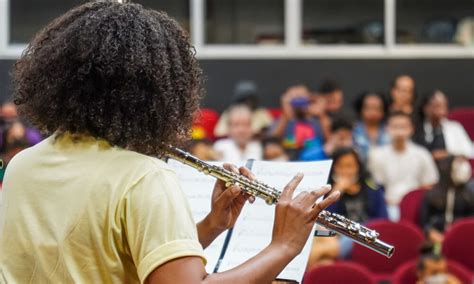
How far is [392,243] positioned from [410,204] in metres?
0.90

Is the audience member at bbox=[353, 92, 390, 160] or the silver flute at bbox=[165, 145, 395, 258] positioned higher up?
the silver flute at bbox=[165, 145, 395, 258]

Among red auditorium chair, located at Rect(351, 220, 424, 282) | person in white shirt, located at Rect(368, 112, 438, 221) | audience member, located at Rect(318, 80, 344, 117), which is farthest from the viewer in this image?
audience member, located at Rect(318, 80, 344, 117)

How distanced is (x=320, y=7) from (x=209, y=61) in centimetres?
118

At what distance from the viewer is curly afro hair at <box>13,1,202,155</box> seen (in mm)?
1945

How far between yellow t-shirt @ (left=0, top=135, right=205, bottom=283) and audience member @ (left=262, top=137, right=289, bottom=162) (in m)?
4.94

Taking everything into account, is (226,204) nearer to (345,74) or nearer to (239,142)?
(239,142)

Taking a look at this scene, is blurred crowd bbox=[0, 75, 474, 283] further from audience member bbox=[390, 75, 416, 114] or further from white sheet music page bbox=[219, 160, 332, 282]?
white sheet music page bbox=[219, 160, 332, 282]

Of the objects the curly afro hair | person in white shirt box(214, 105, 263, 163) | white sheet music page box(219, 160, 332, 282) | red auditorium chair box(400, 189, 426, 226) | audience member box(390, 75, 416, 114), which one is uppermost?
the curly afro hair

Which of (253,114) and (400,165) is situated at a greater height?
(253,114)

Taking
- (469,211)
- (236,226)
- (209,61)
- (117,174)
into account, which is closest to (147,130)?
(117,174)

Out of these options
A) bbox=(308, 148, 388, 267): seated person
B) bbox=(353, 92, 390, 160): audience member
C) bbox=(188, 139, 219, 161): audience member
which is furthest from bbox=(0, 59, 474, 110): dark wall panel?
bbox=(308, 148, 388, 267): seated person

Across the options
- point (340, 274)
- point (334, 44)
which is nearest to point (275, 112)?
point (334, 44)

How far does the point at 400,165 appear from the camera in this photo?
7422 millimetres

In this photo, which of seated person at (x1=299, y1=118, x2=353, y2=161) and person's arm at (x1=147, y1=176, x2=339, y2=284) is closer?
person's arm at (x1=147, y1=176, x2=339, y2=284)
